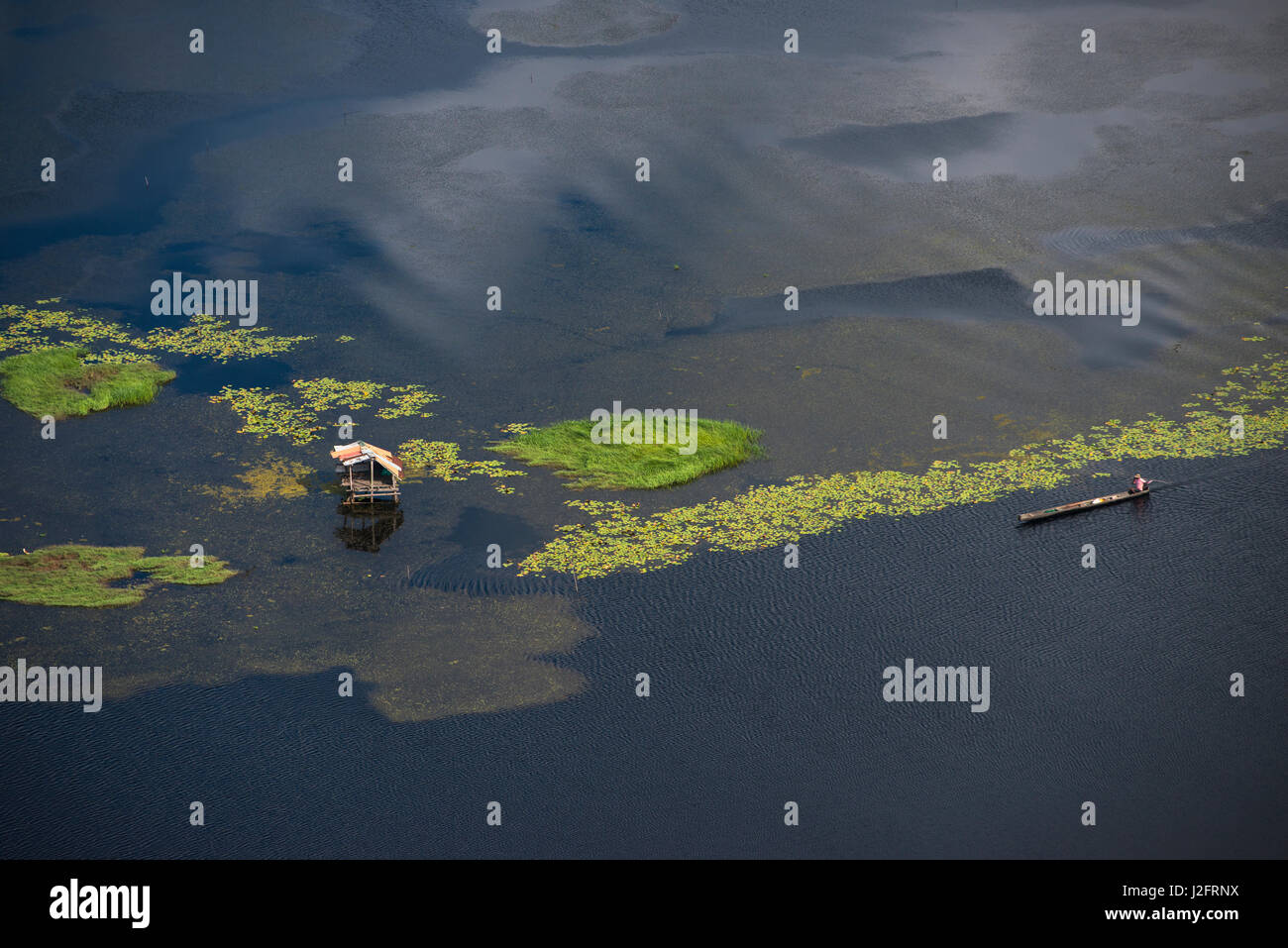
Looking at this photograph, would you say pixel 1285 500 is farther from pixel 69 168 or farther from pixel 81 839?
pixel 69 168

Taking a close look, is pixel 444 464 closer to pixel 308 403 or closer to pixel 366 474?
pixel 366 474

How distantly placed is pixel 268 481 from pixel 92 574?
4066 millimetres

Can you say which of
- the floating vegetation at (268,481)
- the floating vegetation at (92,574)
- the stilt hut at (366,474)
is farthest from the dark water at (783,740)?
the floating vegetation at (268,481)

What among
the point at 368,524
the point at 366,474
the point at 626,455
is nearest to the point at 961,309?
the point at 626,455

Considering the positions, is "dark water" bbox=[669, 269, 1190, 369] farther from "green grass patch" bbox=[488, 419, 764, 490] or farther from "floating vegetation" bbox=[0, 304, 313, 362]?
"floating vegetation" bbox=[0, 304, 313, 362]

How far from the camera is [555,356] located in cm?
3403

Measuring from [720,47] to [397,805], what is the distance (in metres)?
34.3

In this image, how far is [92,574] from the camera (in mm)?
26281

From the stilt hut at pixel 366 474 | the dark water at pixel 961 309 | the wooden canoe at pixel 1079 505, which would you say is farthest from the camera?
the dark water at pixel 961 309

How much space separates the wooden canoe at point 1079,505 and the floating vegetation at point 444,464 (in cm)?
992

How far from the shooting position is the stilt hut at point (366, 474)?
92.9ft

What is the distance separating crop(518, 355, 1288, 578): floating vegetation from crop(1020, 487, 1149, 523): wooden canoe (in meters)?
0.98

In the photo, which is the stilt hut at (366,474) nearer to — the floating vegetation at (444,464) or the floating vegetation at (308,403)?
the floating vegetation at (444,464)

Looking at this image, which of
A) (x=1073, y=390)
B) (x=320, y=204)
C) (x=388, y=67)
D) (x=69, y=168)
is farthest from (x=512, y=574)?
(x=388, y=67)
